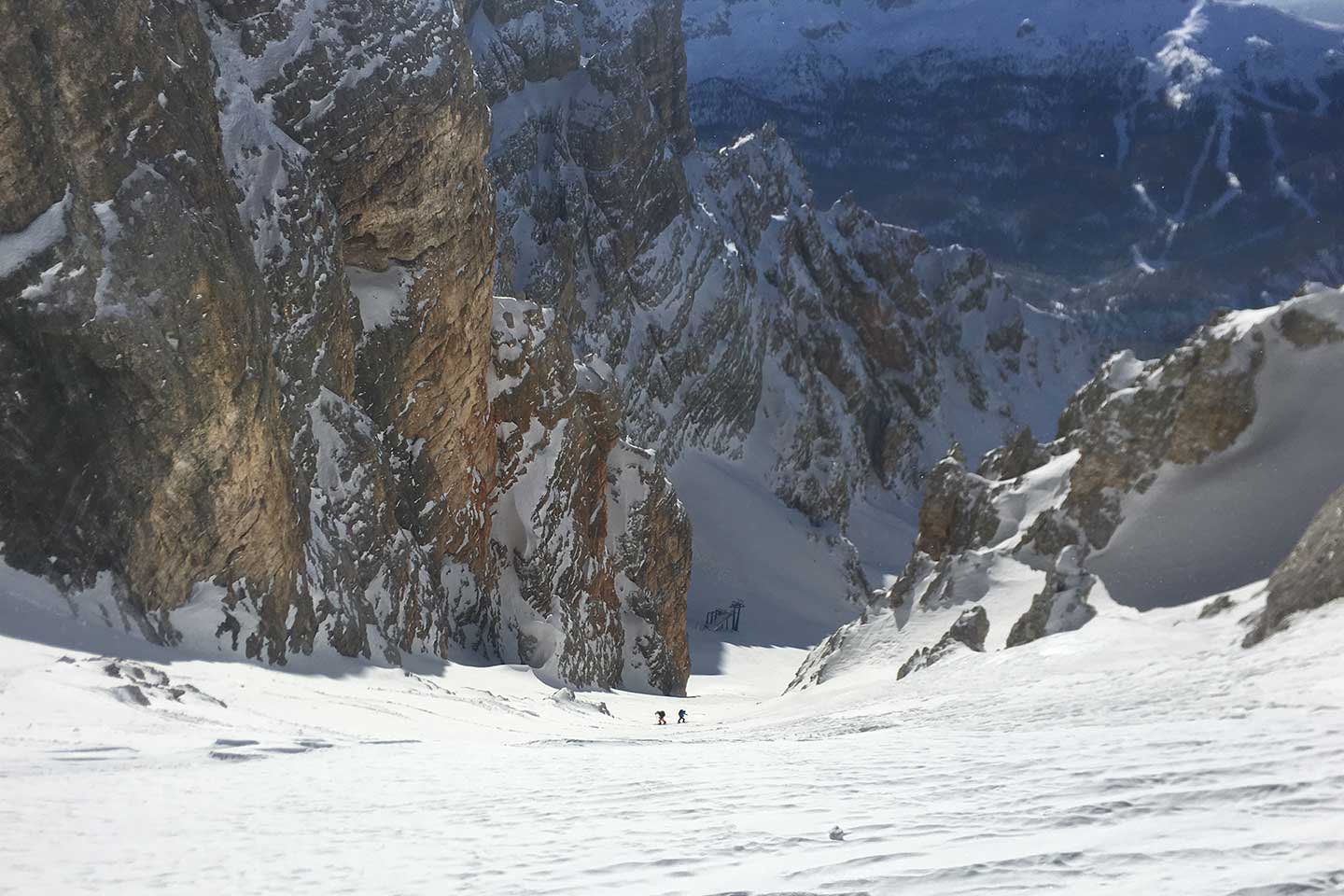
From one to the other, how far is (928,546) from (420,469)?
52.6 ft

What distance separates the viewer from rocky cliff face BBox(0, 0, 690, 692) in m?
19.8

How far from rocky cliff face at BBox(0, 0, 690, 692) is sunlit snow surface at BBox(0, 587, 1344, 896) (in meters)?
3.14

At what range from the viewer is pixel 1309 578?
1692 cm

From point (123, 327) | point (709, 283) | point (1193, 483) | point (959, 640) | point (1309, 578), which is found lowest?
point (959, 640)

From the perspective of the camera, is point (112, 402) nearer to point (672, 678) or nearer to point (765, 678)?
point (672, 678)

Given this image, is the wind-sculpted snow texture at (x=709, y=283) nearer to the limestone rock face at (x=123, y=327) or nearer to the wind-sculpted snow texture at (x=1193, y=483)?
the wind-sculpted snow texture at (x=1193, y=483)

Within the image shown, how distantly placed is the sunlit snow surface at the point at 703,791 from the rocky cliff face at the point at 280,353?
3.14 m

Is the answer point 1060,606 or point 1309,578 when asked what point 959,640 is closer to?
point 1060,606

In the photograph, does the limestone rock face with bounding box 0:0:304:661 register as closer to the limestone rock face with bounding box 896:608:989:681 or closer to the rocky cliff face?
the rocky cliff face

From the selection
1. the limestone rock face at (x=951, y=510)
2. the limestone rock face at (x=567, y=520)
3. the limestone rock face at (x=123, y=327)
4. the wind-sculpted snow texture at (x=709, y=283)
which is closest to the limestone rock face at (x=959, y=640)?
the limestone rock face at (x=951, y=510)

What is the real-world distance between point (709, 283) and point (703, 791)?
73450mm

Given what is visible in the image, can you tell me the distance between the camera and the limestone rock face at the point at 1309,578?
16.4 meters

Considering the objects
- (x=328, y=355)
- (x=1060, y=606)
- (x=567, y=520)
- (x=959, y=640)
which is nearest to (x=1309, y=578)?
(x=1060, y=606)

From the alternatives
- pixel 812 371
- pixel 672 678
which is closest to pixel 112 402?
A: pixel 672 678
